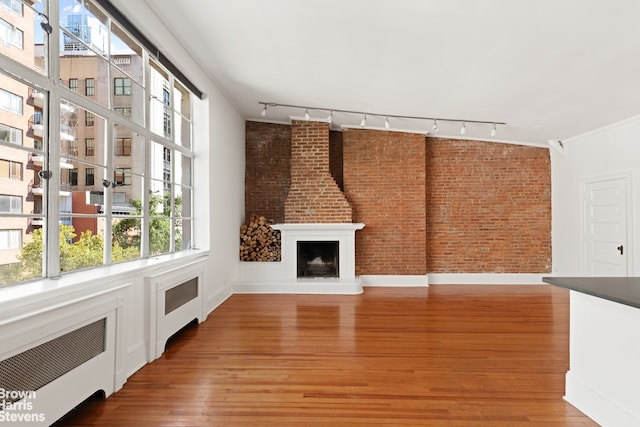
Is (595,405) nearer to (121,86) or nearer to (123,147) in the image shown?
(123,147)

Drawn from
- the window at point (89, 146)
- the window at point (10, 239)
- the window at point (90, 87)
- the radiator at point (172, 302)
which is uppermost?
the window at point (90, 87)

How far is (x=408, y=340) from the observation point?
3.22 m

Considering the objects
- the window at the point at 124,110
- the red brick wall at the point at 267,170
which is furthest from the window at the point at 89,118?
the red brick wall at the point at 267,170

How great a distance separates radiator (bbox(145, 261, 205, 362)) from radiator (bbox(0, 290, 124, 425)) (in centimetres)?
48

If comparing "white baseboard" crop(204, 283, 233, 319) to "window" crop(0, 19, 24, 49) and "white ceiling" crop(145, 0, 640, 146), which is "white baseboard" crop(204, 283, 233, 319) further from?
"window" crop(0, 19, 24, 49)

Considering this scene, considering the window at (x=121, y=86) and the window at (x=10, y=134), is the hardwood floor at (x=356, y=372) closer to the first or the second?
the window at (x=10, y=134)

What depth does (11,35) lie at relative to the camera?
6.02 ft

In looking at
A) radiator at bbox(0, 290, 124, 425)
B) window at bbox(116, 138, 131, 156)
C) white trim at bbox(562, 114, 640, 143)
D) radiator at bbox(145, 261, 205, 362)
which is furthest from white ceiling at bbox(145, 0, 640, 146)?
radiator at bbox(0, 290, 124, 425)

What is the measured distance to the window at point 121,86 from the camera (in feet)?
9.15

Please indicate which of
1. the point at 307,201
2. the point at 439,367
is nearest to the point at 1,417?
the point at 439,367

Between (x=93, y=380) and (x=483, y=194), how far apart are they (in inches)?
241

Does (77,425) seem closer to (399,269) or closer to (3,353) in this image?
(3,353)

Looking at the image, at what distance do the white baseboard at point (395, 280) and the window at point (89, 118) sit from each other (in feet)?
14.8

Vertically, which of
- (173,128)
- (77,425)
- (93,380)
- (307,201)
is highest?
(173,128)
